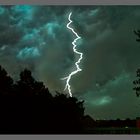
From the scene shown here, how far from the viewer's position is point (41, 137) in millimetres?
3203

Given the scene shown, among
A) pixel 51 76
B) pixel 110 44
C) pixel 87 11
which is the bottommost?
pixel 51 76

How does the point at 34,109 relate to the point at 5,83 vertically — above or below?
below

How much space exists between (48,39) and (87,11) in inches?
15.1

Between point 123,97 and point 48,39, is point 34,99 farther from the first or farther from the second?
point 123,97

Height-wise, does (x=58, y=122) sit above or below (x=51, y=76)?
below

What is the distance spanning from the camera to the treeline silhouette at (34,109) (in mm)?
3238

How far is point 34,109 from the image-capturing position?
3264 mm

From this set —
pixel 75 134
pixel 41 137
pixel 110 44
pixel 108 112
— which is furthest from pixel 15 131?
pixel 110 44

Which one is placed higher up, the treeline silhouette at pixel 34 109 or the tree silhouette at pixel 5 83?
the tree silhouette at pixel 5 83

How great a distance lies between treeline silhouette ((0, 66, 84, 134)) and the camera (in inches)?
127

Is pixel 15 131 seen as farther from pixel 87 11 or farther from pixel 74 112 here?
pixel 87 11

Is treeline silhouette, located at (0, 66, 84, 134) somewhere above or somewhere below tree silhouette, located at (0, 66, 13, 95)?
below

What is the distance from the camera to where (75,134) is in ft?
10.6

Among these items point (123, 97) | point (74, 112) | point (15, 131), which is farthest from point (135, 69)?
point (15, 131)
